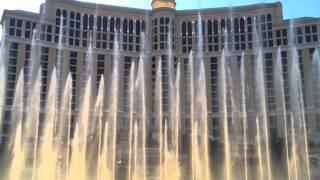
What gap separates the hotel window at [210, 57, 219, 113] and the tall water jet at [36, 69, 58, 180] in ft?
A: 93.7

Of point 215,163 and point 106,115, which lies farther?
point 106,115

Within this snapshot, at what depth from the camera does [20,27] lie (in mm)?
84438

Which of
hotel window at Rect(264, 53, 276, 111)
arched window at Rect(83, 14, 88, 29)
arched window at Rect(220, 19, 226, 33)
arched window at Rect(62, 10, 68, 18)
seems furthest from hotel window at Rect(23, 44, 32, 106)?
hotel window at Rect(264, 53, 276, 111)

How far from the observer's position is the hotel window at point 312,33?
280 feet

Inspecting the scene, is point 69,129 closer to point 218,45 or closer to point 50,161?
point 50,161

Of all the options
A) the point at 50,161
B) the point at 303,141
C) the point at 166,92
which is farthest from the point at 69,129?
the point at 303,141

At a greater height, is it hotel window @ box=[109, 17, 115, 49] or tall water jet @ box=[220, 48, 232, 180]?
hotel window @ box=[109, 17, 115, 49]

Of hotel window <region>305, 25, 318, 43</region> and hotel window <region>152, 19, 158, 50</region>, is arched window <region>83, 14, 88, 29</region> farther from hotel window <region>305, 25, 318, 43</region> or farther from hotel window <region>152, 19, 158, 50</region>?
hotel window <region>305, 25, 318, 43</region>

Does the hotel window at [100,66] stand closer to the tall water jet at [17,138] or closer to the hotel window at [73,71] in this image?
the hotel window at [73,71]

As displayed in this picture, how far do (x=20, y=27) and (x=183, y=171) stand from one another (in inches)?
1714

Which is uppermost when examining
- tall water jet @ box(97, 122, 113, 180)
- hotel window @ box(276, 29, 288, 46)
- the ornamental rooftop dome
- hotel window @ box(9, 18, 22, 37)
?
the ornamental rooftop dome

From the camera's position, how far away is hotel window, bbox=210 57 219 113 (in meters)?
88.4

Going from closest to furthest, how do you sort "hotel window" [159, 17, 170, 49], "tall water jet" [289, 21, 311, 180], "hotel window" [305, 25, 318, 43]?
"tall water jet" [289, 21, 311, 180] → "hotel window" [305, 25, 318, 43] → "hotel window" [159, 17, 170, 49]

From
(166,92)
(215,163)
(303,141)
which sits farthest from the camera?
(166,92)
